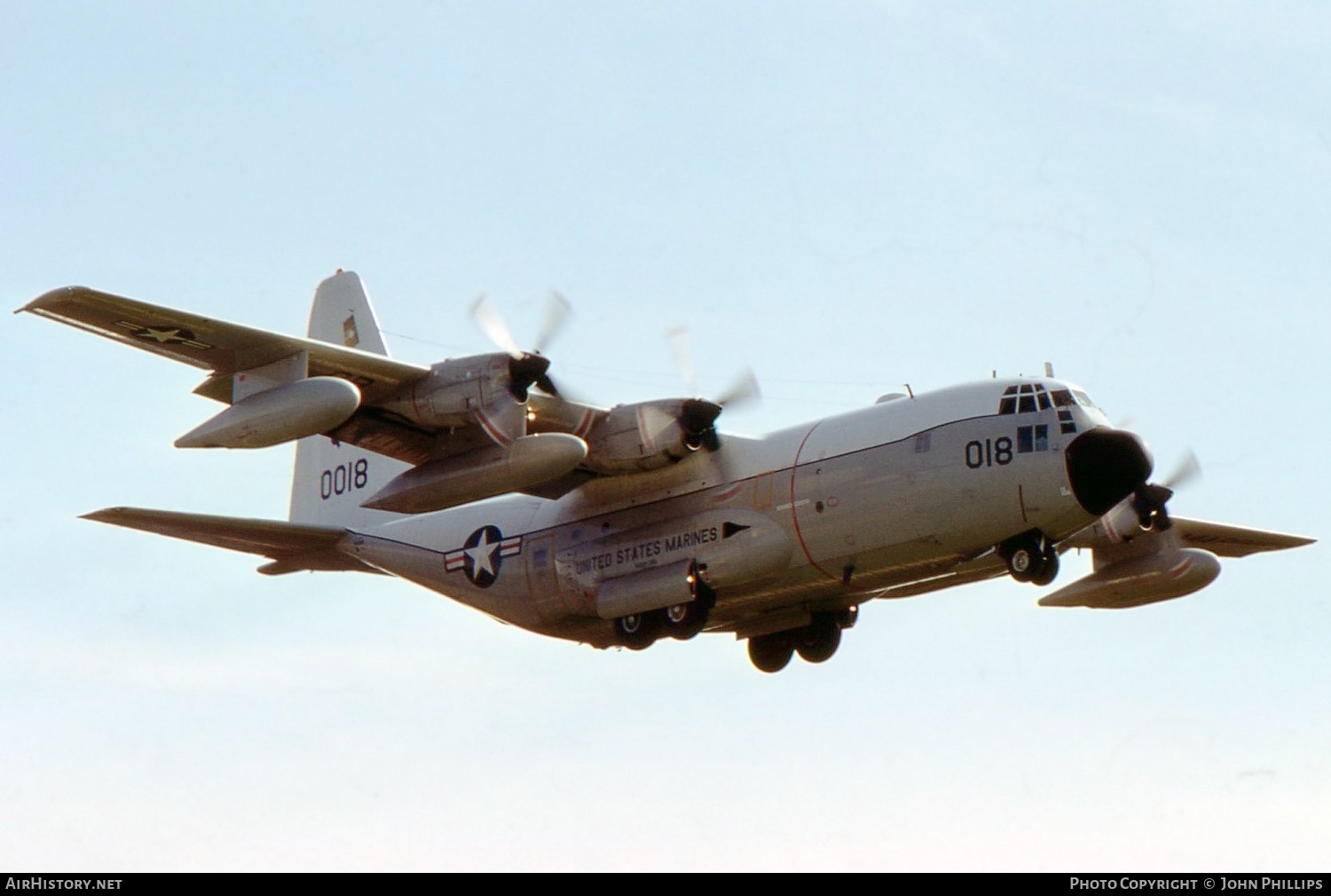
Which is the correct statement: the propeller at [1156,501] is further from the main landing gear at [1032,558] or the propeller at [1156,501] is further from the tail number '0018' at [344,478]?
the tail number '0018' at [344,478]

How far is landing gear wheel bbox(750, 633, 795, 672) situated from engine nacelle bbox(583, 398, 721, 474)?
3575mm

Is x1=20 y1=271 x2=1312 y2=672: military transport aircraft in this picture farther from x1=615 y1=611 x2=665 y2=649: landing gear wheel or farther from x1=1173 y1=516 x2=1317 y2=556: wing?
x1=1173 y1=516 x2=1317 y2=556: wing

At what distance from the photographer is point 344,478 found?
2738cm

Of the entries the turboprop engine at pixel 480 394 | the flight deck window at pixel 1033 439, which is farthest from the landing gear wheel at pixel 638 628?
the flight deck window at pixel 1033 439

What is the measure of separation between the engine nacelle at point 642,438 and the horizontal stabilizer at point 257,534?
4.68 meters

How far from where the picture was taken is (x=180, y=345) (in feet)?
66.3

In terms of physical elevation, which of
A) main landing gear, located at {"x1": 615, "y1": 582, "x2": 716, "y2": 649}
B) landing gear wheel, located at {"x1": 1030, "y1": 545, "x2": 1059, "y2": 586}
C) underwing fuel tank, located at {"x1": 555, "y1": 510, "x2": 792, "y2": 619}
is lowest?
landing gear wheel, located at {"x1": 1030, "y1": 545, "x2": 1059, "y2": 586}

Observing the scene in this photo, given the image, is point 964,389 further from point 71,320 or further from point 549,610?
point 71,320

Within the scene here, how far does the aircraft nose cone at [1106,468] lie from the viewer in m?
20.3

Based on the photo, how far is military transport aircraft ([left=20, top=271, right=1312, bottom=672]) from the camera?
20297 mm

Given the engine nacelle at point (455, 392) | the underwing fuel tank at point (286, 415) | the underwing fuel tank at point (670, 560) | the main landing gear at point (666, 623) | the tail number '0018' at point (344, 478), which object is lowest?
the main landing gear at point (666, 623)

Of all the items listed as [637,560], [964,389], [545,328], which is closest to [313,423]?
[545,328]

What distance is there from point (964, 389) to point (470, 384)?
6246mm

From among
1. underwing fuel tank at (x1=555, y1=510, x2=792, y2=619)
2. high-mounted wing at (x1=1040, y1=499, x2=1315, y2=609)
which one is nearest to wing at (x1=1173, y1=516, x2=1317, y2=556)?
high-mounted wing at (x1=1040, y1=499, x2=1315, y2=609)
